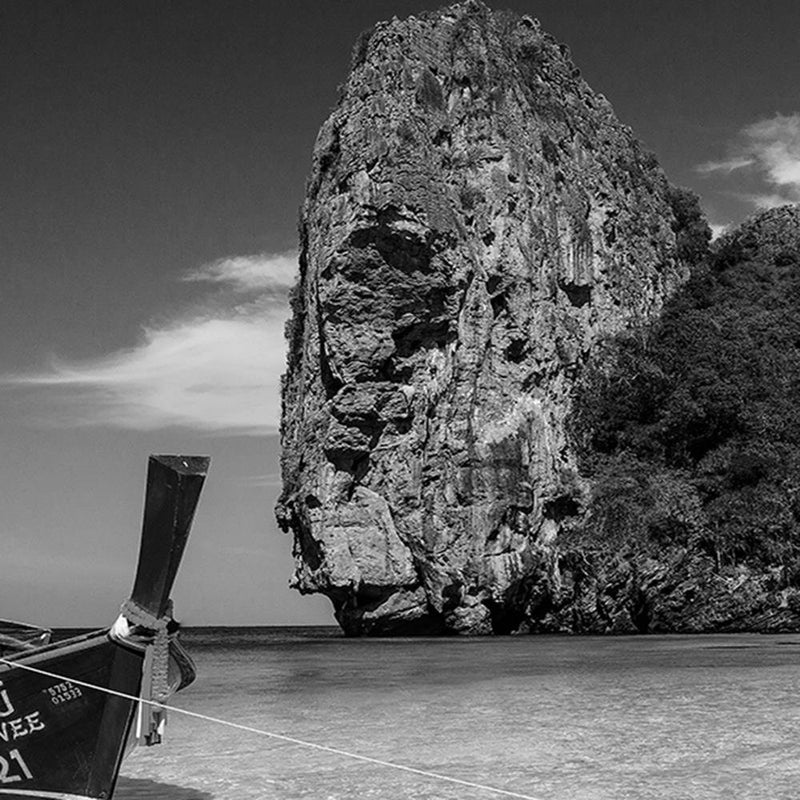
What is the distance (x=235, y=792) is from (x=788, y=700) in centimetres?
804

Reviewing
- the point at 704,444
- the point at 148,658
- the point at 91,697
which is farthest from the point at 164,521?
the point at 704,444

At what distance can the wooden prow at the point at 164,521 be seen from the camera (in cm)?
588

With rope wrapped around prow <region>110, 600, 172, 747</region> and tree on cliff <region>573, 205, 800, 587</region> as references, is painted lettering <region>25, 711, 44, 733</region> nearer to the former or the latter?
rope wrapped around prow <region>110, 600, 172, 747</region>

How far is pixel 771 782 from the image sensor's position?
7.77 m

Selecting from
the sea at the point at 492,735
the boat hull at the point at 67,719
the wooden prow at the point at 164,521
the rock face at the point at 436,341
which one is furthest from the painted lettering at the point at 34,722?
the rock face at the point at 436,341

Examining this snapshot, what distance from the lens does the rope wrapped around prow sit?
6152 mm

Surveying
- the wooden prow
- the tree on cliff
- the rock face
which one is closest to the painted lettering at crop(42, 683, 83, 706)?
the wooden prow

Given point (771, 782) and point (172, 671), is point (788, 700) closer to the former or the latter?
point (771, 782)

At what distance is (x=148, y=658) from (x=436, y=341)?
36236 millimetres

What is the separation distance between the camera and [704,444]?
45.0m

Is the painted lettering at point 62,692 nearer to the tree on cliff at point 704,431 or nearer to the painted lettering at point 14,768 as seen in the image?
the painted lettering at point 14,768

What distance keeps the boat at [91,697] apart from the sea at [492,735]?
1898 mm

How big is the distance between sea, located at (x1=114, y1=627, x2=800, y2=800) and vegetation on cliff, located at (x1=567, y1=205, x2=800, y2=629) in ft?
58.8

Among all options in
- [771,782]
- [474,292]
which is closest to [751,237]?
[474,292]
